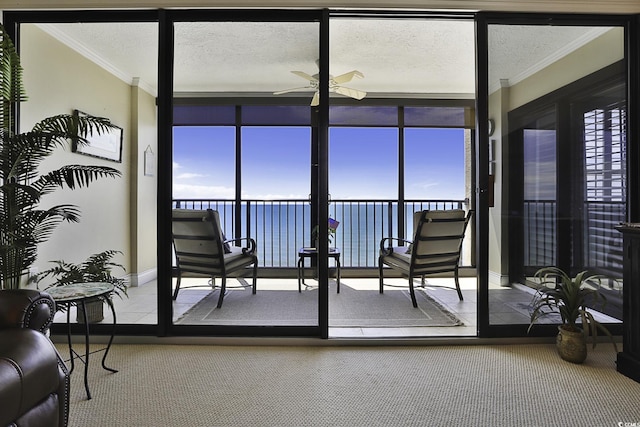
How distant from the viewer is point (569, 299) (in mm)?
2271

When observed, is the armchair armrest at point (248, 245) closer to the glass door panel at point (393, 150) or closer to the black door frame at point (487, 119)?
the glass door panel at point (393, 150)

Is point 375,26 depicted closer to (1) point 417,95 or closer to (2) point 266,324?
(1) point 417,95

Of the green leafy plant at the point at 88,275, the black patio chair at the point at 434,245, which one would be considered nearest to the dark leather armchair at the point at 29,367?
the green leafy plant at the point at 88,275


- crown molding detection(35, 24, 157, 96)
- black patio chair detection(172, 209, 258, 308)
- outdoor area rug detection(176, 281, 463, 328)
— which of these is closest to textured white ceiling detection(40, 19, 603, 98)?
crown molding detection(35, 24, 157, 96)

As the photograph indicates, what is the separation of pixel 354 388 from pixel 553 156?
2393mm

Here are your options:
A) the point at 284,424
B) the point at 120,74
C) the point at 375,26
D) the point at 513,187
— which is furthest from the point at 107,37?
the point at 513,187

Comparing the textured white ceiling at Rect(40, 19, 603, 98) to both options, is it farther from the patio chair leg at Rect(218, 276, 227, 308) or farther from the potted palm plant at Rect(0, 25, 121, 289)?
the patio chair leg at Rect(218, 276, 227, 308)

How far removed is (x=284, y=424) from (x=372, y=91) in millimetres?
→ 4516

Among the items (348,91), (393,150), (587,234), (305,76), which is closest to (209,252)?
(305,76)

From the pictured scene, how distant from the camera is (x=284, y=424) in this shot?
158 cm

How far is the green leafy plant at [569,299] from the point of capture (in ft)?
7.33

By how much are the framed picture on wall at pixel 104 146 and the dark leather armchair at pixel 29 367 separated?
2.08 meters

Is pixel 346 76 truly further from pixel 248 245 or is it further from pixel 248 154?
pixel 248 245

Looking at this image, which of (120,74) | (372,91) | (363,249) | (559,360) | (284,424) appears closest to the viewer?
(284,424)
